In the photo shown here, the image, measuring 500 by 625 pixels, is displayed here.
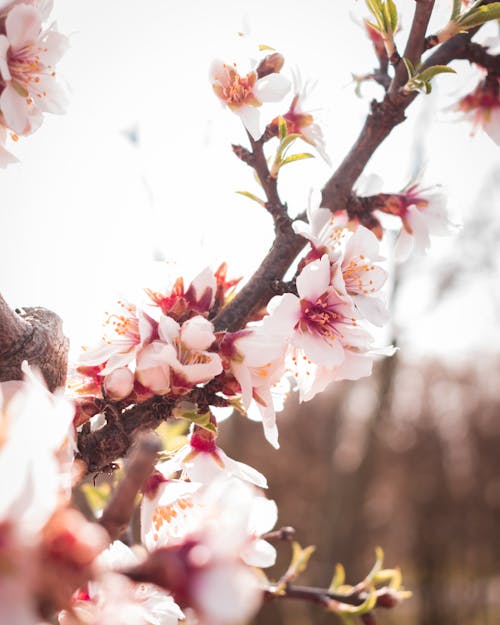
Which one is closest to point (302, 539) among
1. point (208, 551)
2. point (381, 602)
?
point (381, 602)

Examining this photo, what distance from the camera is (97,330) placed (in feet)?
2.89

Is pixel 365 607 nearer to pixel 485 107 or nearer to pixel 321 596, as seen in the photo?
pixel 321 596

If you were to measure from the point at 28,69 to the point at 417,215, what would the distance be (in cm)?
70

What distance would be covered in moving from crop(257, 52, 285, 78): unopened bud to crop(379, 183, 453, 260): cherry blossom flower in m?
0.30

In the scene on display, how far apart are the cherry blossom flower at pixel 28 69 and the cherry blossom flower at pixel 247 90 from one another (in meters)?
0.28

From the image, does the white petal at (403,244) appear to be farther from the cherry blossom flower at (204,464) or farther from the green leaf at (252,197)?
the cherry blossom flower at (204,464)

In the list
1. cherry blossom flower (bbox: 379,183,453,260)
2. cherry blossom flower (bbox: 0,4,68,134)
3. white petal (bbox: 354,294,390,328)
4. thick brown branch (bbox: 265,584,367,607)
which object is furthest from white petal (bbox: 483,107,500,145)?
thick brown branch (bbox: 265,584,367,607)

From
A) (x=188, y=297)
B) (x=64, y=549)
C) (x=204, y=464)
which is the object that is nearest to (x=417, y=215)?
(x=188, y=297)

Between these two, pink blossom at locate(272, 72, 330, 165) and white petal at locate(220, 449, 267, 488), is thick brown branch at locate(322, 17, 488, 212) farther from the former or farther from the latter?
white petal at locate(220, 449, 267, 488)

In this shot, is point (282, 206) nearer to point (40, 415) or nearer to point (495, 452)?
point (40, 415)

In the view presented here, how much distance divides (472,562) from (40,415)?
53.7 ft

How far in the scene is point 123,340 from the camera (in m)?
0.86

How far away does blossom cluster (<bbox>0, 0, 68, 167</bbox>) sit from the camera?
0.83m

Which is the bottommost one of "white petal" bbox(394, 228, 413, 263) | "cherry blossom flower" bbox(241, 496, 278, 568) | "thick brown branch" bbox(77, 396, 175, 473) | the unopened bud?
"cherry blossom flower" bbox(241, 496, 278, 568)
